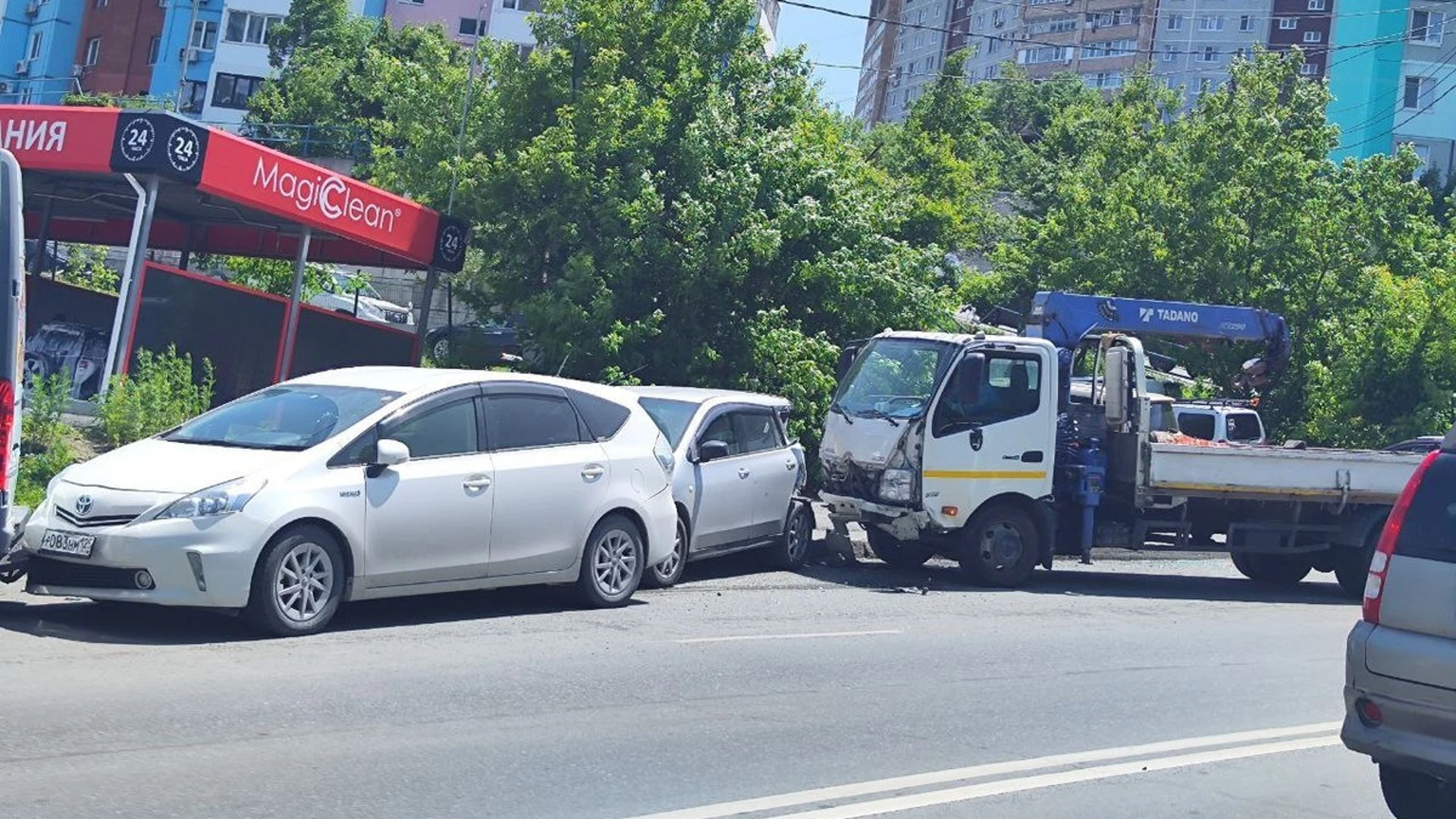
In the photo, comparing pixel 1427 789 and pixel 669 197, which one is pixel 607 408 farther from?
pixel 669 197

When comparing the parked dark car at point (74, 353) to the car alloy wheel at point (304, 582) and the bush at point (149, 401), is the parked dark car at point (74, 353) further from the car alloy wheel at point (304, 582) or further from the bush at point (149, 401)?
the car alloy wheel at point (304, 582)

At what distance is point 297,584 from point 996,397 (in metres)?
7.80

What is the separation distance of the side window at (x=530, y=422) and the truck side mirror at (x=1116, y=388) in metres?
6.47

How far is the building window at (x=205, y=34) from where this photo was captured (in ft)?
209

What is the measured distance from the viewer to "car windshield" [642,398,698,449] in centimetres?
1459

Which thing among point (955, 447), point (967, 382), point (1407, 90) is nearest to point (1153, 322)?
point (967, 382)

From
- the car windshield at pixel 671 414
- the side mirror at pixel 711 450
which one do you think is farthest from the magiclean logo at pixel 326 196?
the side mirror at pixel 711 450

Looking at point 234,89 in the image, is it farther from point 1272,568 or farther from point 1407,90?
point 1272,568

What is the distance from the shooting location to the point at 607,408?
12.4 metres

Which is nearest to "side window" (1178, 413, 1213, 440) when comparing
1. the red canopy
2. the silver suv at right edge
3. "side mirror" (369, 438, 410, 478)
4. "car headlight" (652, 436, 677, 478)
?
the red canopy

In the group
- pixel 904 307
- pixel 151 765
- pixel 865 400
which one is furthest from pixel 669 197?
pixel 151 765

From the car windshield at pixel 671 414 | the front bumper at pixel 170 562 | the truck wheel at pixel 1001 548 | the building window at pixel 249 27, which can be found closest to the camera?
the front bumper at pixel 170 562

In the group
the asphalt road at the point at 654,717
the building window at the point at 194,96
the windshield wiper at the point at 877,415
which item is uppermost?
the building window at the point at 194,96

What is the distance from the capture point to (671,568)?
13.9m
